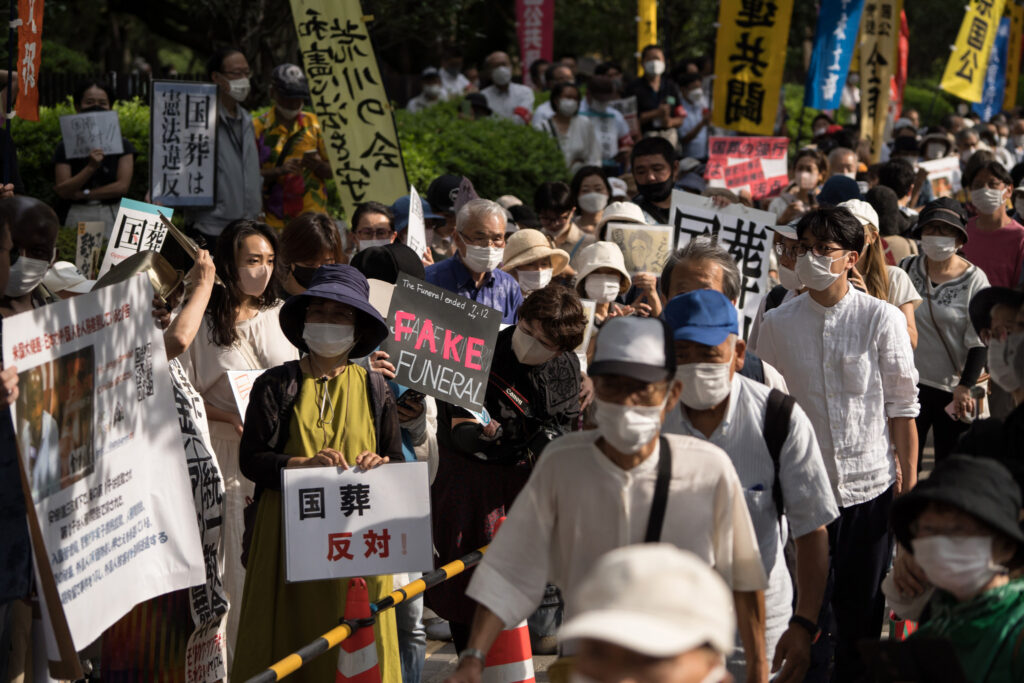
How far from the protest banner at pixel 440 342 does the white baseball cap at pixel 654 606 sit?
280 centimetres

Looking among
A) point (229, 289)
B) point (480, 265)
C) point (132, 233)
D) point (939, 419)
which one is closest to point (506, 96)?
point (939, 419)

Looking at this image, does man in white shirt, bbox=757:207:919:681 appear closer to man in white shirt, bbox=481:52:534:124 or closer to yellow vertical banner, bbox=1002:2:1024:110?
man in white shirt, bbox=481:52:534:124

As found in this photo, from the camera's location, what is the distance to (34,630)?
15.9 ft

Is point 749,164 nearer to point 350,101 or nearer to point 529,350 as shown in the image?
point 350,101

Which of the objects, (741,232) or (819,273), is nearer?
(819,273)

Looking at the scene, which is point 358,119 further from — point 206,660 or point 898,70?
point 898,70

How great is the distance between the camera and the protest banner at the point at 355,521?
174 inches

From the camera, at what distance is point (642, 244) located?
761cm

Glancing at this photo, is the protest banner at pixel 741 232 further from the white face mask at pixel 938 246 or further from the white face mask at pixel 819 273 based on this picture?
the white face mask at pixel 819 273

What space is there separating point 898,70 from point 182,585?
75.8 ft

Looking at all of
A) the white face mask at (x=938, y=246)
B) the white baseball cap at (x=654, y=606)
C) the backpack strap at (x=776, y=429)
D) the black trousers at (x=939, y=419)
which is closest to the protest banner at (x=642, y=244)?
the white face mask at (x=938, y=246)

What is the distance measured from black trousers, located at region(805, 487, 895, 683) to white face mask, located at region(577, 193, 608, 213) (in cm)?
432

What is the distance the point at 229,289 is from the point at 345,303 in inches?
47.2

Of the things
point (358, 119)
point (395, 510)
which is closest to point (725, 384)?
point (395, 510)
